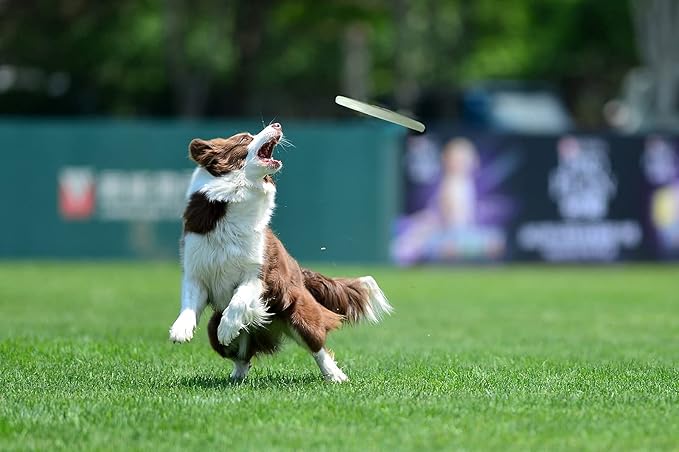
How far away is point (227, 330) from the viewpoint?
8.05 meters

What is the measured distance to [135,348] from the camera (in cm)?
1090

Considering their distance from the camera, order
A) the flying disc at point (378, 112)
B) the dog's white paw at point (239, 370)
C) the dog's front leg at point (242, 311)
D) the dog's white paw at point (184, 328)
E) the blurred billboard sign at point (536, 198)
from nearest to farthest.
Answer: the dog's white paw at point (184, 328), the dog's front leg at point (242, 311), the flying disc at point (378, 112), the dog's white paw at point (239, 370), the blurred billboard sign at point (536, 198)

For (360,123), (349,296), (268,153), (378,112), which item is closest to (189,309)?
(268,153)

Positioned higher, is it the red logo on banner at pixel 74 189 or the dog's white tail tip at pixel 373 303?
the red logo on banner at pixel 74 189

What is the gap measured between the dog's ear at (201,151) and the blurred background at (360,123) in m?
4.22

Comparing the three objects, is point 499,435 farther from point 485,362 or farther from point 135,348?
point 135,348

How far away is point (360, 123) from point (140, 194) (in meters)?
10.0

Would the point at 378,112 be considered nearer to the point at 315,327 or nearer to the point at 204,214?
the point at 204,214

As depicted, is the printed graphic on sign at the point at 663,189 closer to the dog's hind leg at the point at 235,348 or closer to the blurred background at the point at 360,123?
the blurred background at the point at 360,123

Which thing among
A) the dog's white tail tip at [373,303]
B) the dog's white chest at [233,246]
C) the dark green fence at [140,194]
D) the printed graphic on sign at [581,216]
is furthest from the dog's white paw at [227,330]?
the printed graphic on sign at [581,216]

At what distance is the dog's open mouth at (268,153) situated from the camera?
8047 millimetres

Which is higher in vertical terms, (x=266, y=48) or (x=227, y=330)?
(x=266, y=48)

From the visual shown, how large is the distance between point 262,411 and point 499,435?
4.63 feet

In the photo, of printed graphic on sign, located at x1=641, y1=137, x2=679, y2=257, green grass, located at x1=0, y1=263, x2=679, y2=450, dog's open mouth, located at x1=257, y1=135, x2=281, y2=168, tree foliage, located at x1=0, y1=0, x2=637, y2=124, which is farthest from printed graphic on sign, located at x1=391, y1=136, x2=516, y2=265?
dog's open mouth, located at x1=257, y1=135, x2=281, y2=168
